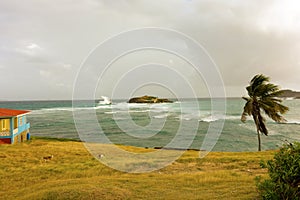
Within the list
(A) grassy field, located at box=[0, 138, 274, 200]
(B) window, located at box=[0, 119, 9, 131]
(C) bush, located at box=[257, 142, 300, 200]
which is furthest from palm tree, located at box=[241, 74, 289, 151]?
(B) window, located at box=[0, 119, 9, 131]

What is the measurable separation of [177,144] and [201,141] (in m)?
8.50

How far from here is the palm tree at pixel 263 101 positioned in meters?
24.7

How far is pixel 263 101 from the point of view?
25.1 m

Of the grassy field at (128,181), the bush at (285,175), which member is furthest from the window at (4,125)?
the bush at (285,175)

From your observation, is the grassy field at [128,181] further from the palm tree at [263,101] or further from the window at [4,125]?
the window at [4,125]

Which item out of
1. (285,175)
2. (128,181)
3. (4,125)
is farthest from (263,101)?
(4,125)

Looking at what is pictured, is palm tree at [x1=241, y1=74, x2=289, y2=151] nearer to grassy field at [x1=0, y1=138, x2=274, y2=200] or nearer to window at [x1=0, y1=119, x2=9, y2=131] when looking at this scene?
grassy field at [x1=0, y1=138, x2=274, y2=200]

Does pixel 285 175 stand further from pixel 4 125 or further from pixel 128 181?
pixel 4 125

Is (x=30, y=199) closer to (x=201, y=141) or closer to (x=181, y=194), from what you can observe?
(x=181, y=194)

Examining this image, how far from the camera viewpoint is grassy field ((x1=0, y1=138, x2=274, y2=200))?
9.98m

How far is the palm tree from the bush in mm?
18610

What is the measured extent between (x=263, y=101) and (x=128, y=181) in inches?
684

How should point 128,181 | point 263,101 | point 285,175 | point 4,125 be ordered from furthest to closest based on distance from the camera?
point 4,125 < point 263,101 < point 128,181 < point 285,175

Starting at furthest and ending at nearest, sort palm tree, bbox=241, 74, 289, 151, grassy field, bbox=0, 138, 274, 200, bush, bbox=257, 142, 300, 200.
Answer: palm tree, bbox=241, 74, 289, 151
grassy field, bbox=0, 138, 274, 200
bush, bbox=257, 142, 300, 200
